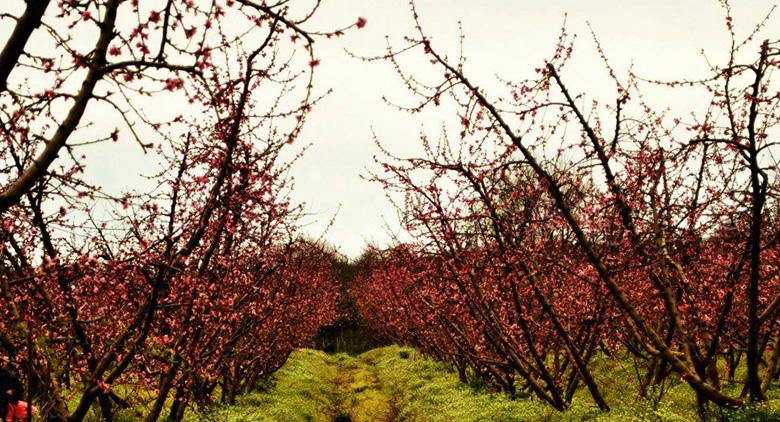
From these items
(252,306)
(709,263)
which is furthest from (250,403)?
(709,263)

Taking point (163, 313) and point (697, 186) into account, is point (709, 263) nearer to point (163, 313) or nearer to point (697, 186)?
point (697, 186)

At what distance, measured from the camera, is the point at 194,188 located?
772cm

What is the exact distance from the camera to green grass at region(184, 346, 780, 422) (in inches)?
404

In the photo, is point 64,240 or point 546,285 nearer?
point 64,240

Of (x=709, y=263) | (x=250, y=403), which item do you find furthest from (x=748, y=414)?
(x=250, y=403)

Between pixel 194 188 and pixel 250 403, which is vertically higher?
pixel 194 188

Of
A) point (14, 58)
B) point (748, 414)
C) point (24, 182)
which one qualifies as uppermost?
point (14, 58)

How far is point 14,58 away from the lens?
330 centimetres

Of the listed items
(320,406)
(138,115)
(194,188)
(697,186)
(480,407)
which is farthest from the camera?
(320,406)

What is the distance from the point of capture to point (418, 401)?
18016 millimetres

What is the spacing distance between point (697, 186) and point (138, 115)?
992 cm

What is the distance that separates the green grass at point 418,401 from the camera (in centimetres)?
1025

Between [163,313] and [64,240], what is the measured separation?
2.00 meters

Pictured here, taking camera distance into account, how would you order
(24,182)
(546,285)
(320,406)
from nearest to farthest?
(24,182) → (546,285) → (320,406)
